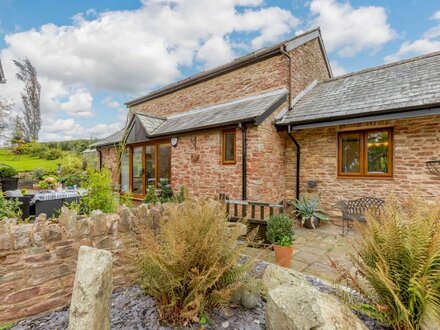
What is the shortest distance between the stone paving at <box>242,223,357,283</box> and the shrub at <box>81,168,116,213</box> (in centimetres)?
278

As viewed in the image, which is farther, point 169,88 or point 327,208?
point 169,88

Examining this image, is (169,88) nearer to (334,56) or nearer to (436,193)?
(334,56)

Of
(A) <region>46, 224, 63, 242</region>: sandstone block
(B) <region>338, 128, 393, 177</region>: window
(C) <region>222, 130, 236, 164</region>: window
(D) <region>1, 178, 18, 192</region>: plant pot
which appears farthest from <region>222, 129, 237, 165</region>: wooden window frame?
(D) <region>1, 178, 18, 192</region>: plant pot

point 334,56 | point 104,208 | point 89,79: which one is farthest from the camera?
point 89,79

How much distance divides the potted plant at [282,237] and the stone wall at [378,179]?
3.23 meters

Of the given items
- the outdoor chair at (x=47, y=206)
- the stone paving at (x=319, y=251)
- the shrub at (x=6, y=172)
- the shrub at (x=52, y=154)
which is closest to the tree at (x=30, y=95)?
the shrub at (x=52, y=154)

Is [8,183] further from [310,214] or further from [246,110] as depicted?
[310,214]

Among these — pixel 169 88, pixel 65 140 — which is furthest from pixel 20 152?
pixel 169 88

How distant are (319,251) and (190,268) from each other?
Result: 3865 millimetres

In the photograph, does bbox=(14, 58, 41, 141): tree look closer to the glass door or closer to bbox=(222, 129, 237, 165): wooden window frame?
Answer: the glass door

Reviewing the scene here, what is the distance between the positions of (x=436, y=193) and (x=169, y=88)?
1210 cm

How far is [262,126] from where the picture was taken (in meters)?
7.38

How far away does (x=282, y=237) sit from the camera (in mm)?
4195

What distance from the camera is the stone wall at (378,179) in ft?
20.5
